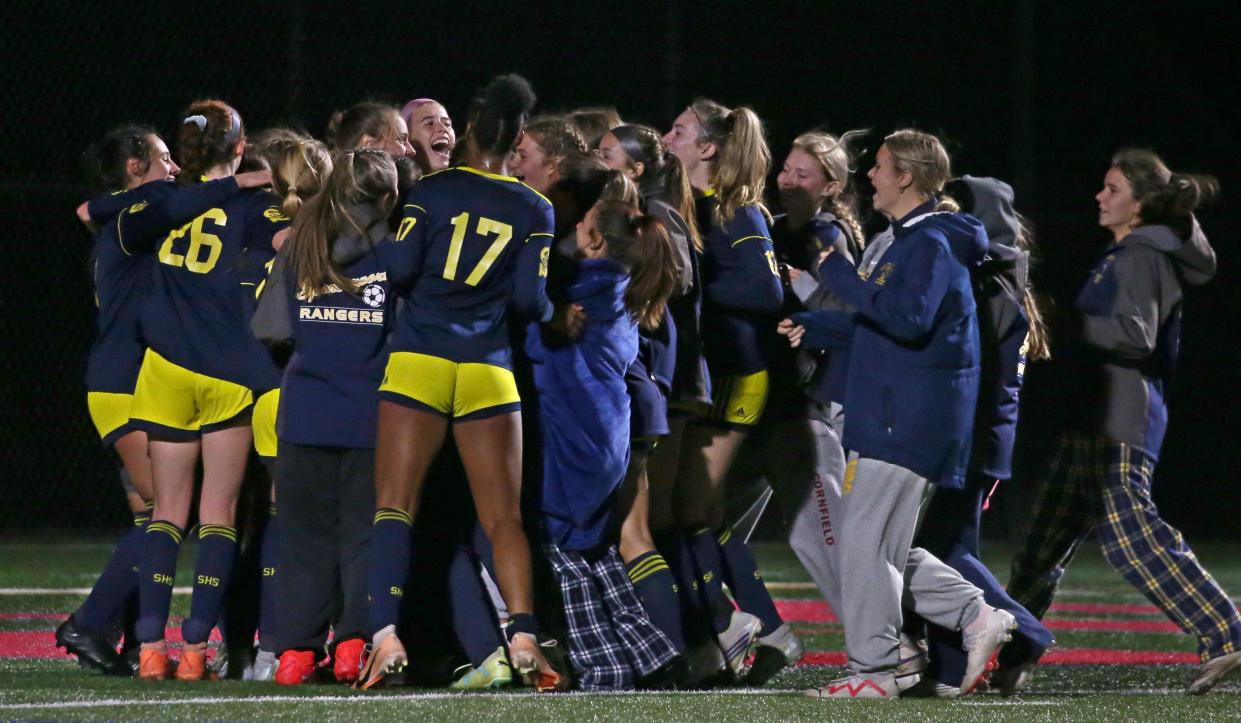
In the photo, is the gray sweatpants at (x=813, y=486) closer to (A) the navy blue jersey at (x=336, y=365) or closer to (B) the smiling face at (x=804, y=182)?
(B) the smiling face at (x=804, y=182)

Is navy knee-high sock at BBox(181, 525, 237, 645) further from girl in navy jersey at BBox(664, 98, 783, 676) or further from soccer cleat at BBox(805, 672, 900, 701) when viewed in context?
soccer cleat at BBox(805, 672, 900, 701)

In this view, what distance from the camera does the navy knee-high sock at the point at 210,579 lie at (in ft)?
17.2

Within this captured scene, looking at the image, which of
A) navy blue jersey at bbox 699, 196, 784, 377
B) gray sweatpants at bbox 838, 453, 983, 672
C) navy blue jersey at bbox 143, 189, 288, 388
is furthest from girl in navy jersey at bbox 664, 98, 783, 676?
navy blue jersey at bbox 143, 189, 288, 388

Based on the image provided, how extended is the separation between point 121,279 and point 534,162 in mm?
1545

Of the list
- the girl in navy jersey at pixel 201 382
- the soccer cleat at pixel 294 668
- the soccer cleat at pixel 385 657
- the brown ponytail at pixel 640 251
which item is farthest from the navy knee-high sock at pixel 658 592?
the girl in navy jersey at pixel 201 382

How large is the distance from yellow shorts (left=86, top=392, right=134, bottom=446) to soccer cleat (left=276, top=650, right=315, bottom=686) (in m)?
1.19

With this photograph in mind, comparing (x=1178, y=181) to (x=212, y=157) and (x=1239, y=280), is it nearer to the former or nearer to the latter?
(x=212, y=157)

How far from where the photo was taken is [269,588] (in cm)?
545

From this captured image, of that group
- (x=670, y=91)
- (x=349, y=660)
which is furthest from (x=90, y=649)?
(x=670, y=91)

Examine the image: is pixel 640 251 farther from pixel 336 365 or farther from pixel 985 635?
pixel 985 635

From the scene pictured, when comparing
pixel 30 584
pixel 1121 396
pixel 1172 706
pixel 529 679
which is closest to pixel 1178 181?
pixel 1121 396

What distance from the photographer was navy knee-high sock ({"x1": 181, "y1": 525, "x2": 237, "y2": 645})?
524 cm

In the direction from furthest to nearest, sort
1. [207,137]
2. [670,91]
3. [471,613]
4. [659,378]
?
[670,91], [207,137], [659,378], [471,613]

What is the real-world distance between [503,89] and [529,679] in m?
1.64
